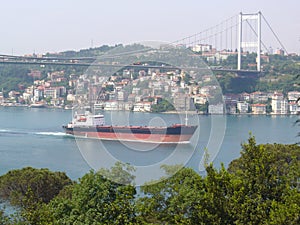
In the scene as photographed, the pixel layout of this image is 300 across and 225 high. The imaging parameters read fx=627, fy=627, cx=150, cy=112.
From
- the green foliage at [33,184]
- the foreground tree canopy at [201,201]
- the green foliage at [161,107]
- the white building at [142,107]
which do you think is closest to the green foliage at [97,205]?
the foreground tree canopy at [201,201]

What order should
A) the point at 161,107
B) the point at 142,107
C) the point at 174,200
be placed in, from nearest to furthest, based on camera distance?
1. the point at 174,200
2. the point at 142,107
3. the point at 161,107

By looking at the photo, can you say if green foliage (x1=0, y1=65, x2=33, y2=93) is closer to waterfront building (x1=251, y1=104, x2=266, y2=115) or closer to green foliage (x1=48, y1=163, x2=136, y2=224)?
waterfront building (x1=251, y1=104, x2=266, y2=115)

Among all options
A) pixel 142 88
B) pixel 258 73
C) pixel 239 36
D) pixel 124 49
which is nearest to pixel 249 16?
pixel 239 36

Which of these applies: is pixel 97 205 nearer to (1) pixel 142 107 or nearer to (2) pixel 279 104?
(1) pixel 142 107

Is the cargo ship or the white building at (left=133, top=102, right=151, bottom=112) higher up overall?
the white building at (left=133, top=102, right=151, bottom=112)

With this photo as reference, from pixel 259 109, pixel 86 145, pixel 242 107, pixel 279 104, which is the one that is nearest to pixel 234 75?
pixel 242 107

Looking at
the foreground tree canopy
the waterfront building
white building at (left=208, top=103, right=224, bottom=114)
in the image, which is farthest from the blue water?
the waterfront building

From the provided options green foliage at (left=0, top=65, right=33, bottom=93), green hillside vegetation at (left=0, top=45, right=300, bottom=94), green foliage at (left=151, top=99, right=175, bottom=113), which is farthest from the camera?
green foliage at (left=0, top=65, right=33, bottom=93)
